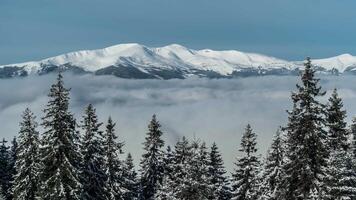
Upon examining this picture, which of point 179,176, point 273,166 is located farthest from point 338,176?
point 179,176

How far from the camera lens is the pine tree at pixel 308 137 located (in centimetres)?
3778

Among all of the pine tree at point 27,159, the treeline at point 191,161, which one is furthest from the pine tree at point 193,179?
the pine tree at point 27,159

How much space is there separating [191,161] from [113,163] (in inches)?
658

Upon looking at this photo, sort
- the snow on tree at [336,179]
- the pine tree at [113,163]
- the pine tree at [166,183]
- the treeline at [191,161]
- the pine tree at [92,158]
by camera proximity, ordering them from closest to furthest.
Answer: the snow on tree at [336,179]
the treeline at [191,161]
the pine tree at [166,183]
the pine tree at [92,158]
the pine tree at [113,163]

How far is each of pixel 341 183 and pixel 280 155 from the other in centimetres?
1611

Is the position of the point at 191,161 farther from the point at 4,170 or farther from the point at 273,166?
the point at 4,170

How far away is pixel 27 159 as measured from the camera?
57594 mm

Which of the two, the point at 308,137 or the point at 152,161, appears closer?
the point at 308,137

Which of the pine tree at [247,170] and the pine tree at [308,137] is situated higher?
the pine tree at [308,137]

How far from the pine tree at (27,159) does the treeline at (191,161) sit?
89 mm

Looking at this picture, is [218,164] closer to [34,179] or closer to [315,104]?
[34,179]

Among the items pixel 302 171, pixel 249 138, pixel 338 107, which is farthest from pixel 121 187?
pixel 302 171

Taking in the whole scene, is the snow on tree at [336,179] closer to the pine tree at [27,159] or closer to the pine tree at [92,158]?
the pine tree at [92,158]

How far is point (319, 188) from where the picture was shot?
37.3 m
